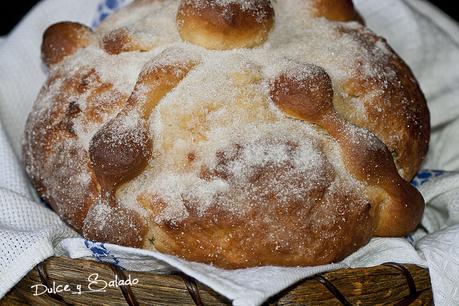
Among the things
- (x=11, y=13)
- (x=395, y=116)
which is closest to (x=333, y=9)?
(x=395, y=116)

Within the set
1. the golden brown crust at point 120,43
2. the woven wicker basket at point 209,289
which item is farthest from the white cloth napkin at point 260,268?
the golden brown crust at point 120,43

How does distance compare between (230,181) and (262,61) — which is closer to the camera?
(230,181)

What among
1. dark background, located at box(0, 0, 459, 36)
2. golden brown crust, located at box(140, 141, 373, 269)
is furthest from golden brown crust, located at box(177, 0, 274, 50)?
dark background, located at box(0, 0, 459, 36)

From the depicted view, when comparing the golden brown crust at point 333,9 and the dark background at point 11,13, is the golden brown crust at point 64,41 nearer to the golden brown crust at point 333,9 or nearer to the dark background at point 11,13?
the golden brown crust at point 333,9

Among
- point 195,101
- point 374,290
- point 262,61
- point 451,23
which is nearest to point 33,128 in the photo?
point 195,101

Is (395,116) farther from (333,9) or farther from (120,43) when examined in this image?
(120,43)

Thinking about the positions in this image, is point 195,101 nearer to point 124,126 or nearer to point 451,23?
point 124,126
